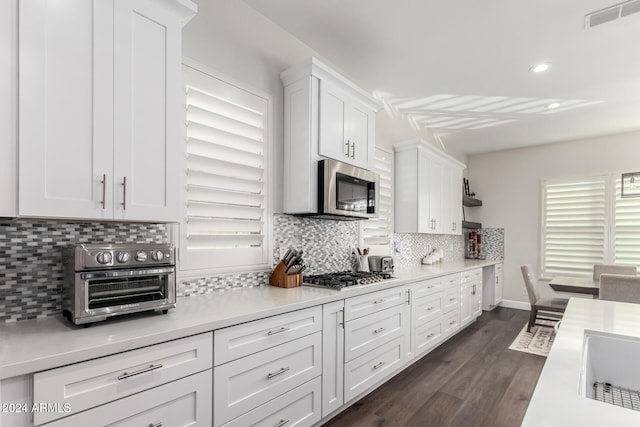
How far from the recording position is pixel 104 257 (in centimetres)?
140

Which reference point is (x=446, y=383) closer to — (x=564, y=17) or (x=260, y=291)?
(x=260, y=291)

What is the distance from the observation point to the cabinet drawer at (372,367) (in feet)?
7.70

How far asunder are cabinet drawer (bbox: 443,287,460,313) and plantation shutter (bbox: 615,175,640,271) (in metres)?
2.89

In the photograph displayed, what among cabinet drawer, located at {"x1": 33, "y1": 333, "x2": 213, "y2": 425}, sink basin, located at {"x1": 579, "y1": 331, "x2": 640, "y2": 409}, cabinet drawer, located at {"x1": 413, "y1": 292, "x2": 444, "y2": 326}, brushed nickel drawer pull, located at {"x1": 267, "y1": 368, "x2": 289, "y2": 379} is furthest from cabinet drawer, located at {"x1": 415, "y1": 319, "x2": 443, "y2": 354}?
cabinet drawer, located at {"x1": 33, "y1": 333, "x2": 213, "y2": 425}

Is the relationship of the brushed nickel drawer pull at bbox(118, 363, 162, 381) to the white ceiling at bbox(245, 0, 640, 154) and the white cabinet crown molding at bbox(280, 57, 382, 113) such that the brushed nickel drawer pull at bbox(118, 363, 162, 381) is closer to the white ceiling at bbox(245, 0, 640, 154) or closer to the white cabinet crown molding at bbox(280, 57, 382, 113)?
the white cabinet crown molding at bbox(280, 57, 382, 113)

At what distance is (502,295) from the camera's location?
6090 millimetres

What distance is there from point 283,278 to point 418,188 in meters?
2.40

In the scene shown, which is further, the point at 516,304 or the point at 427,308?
the point at 516,304

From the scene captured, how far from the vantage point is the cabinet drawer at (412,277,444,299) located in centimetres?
322

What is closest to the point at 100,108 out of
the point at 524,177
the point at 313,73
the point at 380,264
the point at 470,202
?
the point at 313,73

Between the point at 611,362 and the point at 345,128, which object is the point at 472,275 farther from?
the point at 611,362

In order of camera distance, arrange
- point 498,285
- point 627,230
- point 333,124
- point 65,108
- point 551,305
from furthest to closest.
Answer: point 498,285 < point 627,230 < point 551,305 < point 333,124 < point 65,108

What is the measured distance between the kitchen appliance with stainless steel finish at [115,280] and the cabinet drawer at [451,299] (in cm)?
317

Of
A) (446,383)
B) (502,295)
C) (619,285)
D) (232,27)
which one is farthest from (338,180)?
(502,295)
